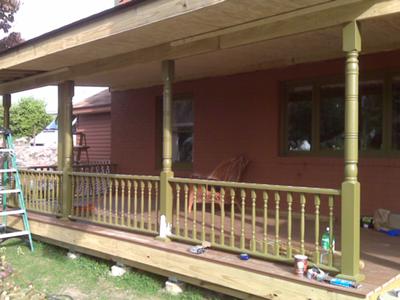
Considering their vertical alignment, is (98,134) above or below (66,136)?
above

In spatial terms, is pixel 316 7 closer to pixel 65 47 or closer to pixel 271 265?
pixel 271 265

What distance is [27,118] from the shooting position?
3075 cm

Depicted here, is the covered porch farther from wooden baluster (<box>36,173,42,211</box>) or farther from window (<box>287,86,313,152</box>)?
window (<box>287,86,313,152</box>)

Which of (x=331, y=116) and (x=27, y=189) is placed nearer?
(x=331, y=116)

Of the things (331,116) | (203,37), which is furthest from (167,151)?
(331,116)

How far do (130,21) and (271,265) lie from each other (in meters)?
2.81

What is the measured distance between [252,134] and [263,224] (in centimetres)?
219

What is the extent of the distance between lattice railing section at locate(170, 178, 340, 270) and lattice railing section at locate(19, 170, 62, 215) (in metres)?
2.05

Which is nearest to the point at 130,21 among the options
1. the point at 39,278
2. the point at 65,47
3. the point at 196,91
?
the point at 65,47

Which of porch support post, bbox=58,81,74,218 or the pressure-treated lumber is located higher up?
porch support post, bbox=58,81,74,218

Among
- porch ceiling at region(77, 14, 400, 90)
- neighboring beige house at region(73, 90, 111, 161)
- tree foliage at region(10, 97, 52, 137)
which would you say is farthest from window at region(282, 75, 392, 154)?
tree foliage at region(10, 97, 52, 137)

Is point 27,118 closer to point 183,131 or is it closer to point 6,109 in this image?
point 6,109

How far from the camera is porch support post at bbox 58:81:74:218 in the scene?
7284 millimetres

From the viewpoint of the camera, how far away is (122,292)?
551 cm
